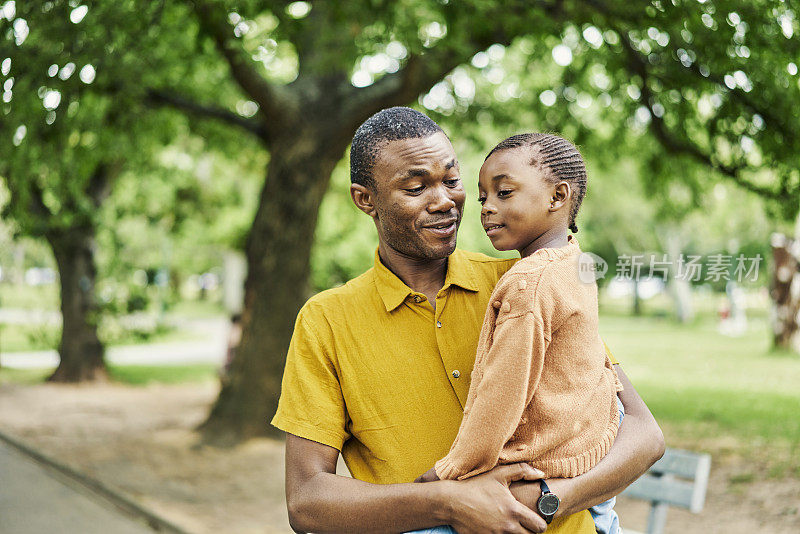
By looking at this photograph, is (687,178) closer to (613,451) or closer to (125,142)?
(125,142)

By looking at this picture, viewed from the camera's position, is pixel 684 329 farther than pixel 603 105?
Yes

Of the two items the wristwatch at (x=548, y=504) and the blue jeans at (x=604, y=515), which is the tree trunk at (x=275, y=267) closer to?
the blue jeans at (x=604, y=515)

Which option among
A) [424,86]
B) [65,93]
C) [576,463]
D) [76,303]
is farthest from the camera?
[76,303]

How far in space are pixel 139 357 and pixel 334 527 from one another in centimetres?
2219

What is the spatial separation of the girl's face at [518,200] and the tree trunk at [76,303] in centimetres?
1474

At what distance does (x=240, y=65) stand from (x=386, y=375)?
7.88 metres

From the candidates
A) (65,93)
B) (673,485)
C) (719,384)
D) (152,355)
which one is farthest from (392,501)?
(152,355)

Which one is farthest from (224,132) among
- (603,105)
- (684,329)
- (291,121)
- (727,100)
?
(684,329)

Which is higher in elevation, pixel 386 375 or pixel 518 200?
pixel 518 200

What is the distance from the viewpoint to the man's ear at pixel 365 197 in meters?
2.08

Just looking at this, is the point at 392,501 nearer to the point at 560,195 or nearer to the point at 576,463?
the point at 576,463

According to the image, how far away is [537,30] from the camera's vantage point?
7789 mm

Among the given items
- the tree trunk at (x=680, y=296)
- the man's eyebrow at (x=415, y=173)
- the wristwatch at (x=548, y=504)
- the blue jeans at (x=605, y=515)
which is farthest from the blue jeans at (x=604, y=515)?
the tree trunk at (x=680, y=296)

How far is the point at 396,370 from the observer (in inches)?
76.5
